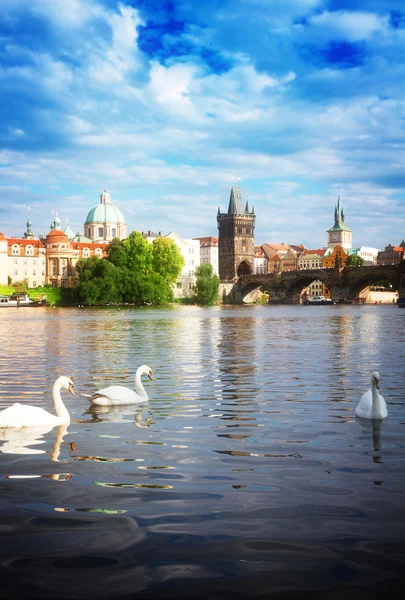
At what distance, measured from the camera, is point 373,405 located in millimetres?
9562

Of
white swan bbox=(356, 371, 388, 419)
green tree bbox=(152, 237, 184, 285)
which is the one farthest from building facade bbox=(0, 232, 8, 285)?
white swan bbox=(356, 371, 388, 419)

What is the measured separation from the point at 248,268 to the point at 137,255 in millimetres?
74940

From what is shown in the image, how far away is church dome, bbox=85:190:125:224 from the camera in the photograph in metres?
157

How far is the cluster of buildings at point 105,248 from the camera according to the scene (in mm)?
137625

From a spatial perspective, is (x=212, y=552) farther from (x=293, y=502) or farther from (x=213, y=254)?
(x=213, y=254)

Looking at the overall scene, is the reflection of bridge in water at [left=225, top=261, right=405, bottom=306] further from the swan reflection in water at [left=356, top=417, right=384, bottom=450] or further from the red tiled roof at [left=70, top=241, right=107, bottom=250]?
the swan reflection in water at [left=356, top=417, right=384, bottom=450]

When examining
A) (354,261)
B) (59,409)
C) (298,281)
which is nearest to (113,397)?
(59,409)

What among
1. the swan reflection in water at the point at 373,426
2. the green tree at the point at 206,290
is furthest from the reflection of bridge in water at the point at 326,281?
the swan reflection in water at the point at 373,426

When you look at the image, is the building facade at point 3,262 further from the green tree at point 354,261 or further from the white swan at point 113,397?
the white swan at point 113,397

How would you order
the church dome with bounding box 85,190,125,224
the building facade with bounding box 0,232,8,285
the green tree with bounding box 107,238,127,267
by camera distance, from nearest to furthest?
the green tree with bounding box 107,238,127,267
the building facade with bounding box 0,232,8,285
the church dome with bounding box 85,190,125,224

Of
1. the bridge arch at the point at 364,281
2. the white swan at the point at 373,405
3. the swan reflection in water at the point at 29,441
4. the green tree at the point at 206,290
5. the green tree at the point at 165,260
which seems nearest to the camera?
the swan reflection in water at the point at 29,441

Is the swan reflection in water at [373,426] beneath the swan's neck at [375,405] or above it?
beneath

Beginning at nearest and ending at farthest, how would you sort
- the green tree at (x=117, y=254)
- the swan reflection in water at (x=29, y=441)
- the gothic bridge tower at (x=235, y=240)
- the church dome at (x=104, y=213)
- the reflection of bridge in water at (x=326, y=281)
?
1. the swan reflection in water at (x=29, y=441)
2. the green tree at (x=117, y=254)
3. the reflection of bridge in water at (x=326, y=281)
4. the church dome at (x=104, y=213)
5. the gothic bridge tower at (x=235, y=240)

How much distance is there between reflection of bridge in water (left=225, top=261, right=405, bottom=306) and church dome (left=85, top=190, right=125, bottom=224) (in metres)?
29.6
